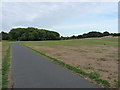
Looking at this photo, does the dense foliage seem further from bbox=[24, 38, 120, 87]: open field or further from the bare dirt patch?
the bare dirt patch

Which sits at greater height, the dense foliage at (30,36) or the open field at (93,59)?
the dense foliage at (30,36)

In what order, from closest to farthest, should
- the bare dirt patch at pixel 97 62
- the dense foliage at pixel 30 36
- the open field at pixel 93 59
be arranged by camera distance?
1. the bare dirt patch at pixel 97 62
2. the open field at pixel 93 59
3. the dense foliage at pixel 30 36

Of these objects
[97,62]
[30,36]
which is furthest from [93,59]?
[30,36]

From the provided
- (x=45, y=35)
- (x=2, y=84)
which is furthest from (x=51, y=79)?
(x=45, y=35)

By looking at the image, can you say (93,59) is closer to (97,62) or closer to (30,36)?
(97,62)

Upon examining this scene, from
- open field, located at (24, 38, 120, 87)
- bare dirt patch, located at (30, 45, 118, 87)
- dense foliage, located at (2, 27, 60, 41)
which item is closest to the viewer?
bare dirt patch, located at (30, 45, 118, 87)

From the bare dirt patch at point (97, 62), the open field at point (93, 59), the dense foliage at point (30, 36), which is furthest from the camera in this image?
the dense foliage at point (30, 36)

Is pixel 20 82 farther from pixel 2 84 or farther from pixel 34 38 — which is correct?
pixel 34 38

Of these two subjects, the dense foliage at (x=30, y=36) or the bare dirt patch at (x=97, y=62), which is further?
the dense foliage at (x=30, y=36)

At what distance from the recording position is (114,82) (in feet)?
13.8

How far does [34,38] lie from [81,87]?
73003 millimetres

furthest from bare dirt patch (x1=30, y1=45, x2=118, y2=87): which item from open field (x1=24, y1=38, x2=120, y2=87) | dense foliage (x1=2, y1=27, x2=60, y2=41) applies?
dense foliage (x1=2, y1=27, x2=60, y2=41)

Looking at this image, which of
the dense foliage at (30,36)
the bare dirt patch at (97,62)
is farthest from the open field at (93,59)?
the dense foliage at (30,36)

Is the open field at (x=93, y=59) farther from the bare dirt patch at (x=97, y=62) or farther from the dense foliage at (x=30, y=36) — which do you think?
the dense foliage at (x=30, y=36)
